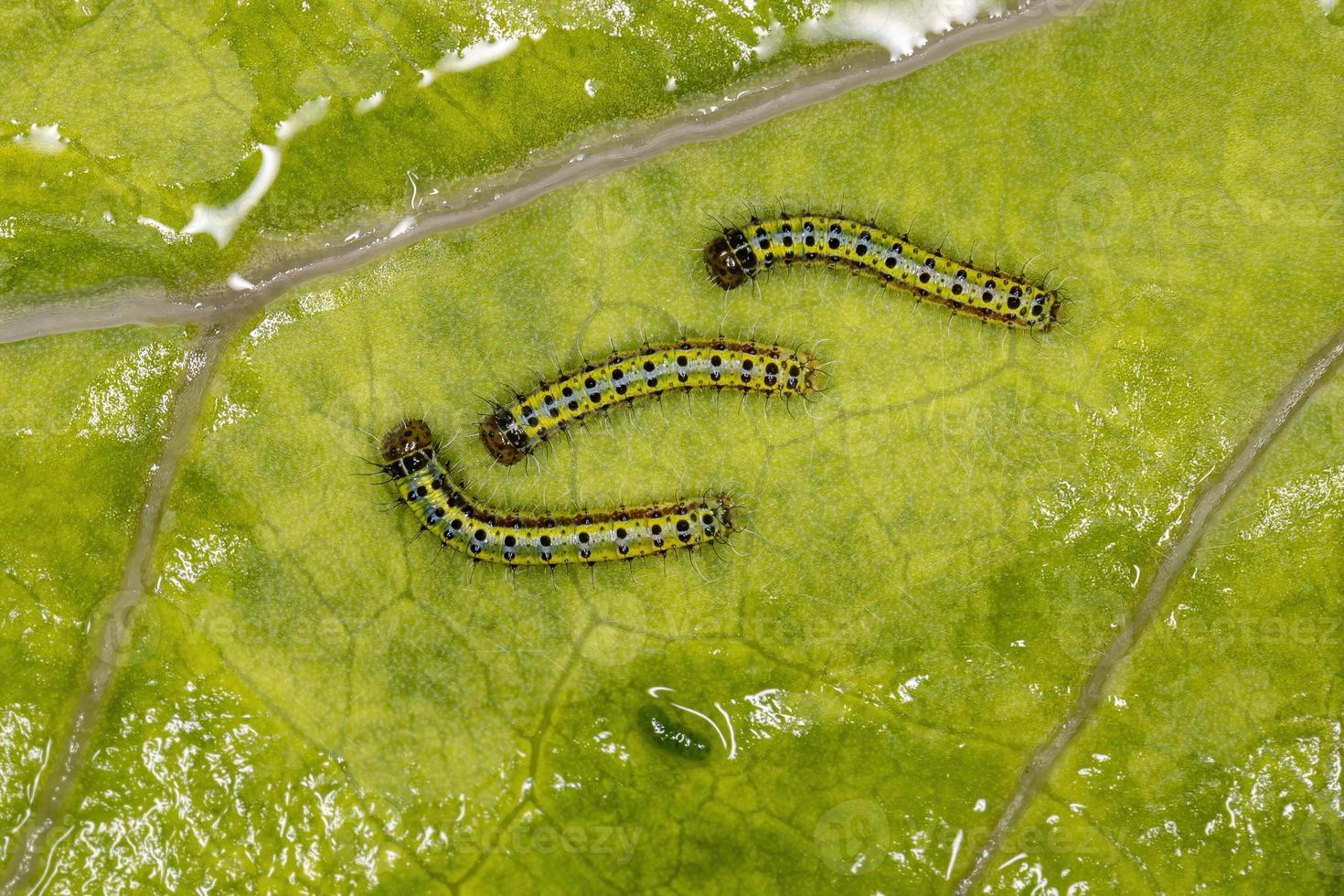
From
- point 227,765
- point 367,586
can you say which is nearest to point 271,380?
point 367,586

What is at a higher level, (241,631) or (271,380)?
(271,380)

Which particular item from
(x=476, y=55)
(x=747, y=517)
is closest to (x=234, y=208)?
(x=476, y=55)

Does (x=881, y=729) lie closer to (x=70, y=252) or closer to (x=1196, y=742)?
(x=1196, y=742)

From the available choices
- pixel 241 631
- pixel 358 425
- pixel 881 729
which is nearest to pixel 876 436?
pixel 881 729

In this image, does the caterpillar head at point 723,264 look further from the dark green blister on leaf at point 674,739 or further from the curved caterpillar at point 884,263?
the dark green blister on leaf at point 674,739

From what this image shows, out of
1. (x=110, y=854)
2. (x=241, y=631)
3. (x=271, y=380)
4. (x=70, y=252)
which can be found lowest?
(x=110, y=854)
